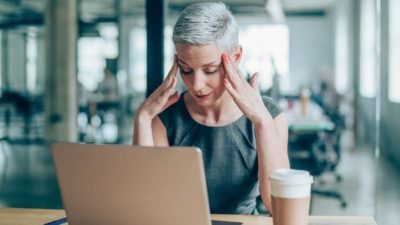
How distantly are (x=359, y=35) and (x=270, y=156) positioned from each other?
887 centimetres

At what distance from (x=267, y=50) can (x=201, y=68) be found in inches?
195

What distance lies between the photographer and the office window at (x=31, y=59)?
23.3ft

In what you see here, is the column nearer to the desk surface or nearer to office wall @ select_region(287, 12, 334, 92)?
office wall @ select_region(287, 12, 334, 92)

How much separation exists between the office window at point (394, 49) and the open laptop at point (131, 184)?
6.91 meters

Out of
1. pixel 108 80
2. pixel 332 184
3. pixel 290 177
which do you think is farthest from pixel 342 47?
pixel 290 177

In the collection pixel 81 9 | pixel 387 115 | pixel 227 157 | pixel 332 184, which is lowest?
pixel 332 184

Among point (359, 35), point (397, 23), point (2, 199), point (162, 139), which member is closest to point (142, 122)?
point (162, 139)

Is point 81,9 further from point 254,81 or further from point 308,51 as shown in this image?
point 254,81

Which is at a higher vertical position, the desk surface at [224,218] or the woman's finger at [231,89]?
the woman's finger at [231,89]

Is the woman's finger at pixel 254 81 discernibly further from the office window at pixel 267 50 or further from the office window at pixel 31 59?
the office window at pixel 31 59

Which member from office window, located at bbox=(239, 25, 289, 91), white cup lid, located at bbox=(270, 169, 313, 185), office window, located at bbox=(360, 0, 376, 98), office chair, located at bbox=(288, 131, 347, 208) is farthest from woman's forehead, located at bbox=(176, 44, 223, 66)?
office window, located at bbox=(360, 0, 376, 98)

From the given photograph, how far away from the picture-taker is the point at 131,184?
1.04 m

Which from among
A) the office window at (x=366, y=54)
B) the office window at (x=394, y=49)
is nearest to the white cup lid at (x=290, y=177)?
the office window at (x=394, y=49)

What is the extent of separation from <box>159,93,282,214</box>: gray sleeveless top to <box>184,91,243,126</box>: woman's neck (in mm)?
17
